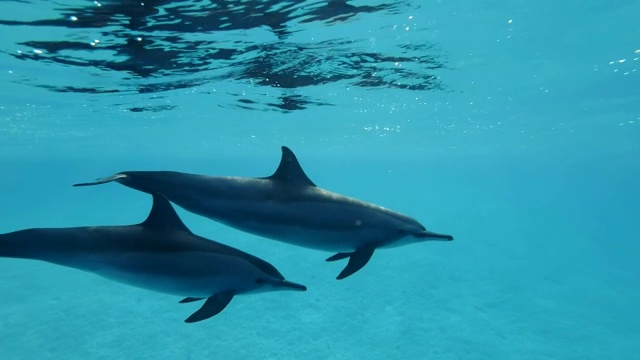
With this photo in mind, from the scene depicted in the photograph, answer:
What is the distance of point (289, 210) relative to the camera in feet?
18.2

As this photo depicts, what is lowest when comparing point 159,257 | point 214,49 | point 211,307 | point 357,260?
point 211,307

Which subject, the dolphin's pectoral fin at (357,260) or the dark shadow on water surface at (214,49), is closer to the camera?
the dolphin's pectoral fin at (357,260)

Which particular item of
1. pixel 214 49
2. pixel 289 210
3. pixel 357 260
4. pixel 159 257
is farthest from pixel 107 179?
pixel 214 49

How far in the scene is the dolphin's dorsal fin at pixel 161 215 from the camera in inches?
192

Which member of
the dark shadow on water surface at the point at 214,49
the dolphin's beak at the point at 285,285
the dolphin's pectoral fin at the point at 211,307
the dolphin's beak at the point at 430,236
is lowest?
the dolphin's pectoral fin at the point at 211,307

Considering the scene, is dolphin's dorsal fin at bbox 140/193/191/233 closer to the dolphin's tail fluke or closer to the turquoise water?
the dolphin's tail fluke

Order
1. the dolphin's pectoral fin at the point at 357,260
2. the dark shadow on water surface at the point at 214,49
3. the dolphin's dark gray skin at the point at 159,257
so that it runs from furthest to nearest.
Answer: the dark shadow on water surface at the point at 214,49
the dolphin's pectoral fin at the point at 357,260
the dolphin's dark gray skin at the point at 159,257

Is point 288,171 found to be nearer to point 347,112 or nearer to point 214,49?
point 214,49

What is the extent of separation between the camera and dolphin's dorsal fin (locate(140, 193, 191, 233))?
16.0ft


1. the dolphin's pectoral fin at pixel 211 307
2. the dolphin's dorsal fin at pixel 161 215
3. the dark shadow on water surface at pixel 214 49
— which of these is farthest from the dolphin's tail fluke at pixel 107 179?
the dark shadow on water surface at pixel 214 49

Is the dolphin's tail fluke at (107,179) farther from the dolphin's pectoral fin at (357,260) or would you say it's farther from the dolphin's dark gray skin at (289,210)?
the dolphin's pectoral fin at (357,260)

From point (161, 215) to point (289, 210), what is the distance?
1511 millimetres

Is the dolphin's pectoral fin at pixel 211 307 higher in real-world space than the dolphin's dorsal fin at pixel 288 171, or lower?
lower

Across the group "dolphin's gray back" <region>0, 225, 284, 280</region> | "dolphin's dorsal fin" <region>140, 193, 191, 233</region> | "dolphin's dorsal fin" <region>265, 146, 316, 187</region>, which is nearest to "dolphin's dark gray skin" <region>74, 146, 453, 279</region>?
"dolphin's dorsal fin" <region>265, 146, 316, 187</region>
